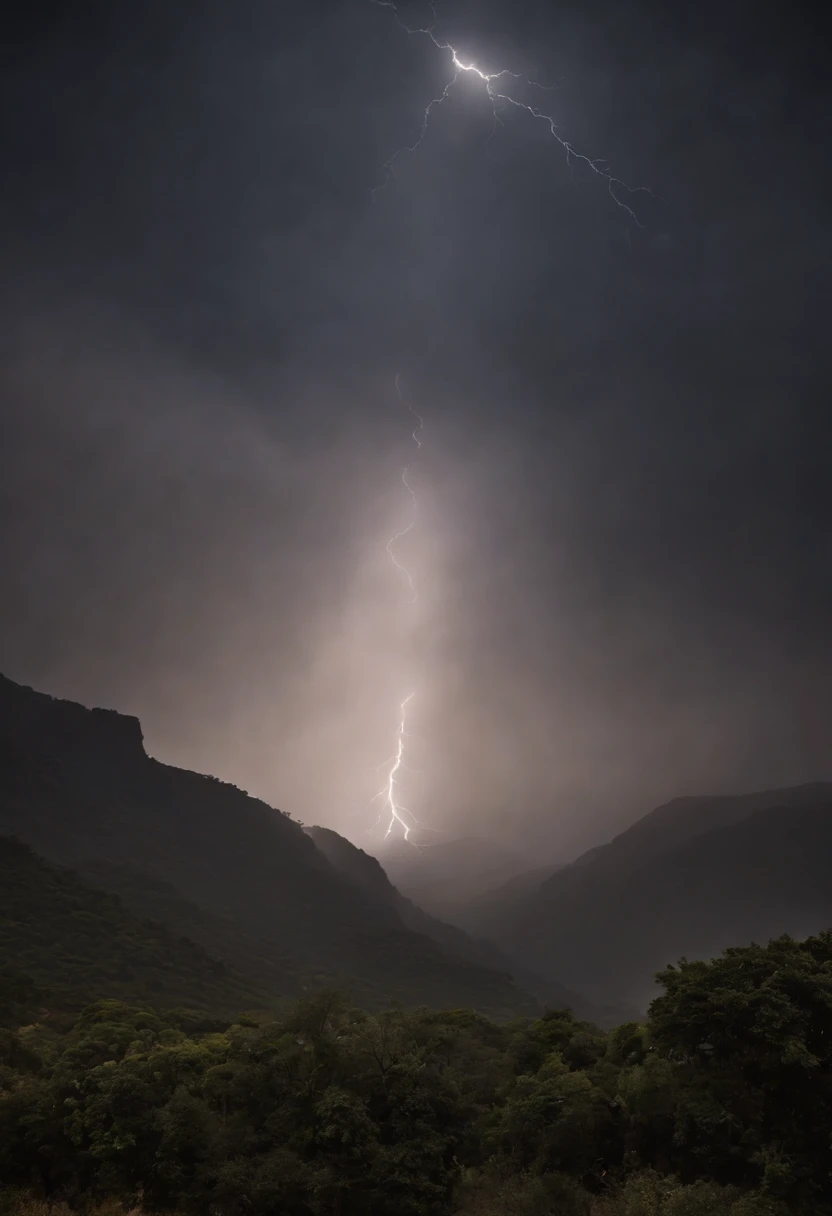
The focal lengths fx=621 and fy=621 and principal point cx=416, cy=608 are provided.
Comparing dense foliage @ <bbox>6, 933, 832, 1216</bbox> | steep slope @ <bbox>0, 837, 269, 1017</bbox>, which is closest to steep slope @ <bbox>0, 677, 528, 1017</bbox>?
steep slope @ <bbox>0, 837, 269, 1017</bbox>

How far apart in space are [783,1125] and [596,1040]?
1100 cm

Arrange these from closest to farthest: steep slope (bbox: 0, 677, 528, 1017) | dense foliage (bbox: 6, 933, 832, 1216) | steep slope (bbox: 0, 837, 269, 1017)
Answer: dense foliage (bbox: 6, 933, 832, 1216) → steep slope (bbox: 0, 837, 269, 1017) → steep slope (bbox: 0, 677, 528, 1017)

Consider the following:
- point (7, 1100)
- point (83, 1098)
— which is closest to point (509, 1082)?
point (83, 1098)

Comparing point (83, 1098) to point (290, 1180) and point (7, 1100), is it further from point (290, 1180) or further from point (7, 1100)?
point (290, 1180)

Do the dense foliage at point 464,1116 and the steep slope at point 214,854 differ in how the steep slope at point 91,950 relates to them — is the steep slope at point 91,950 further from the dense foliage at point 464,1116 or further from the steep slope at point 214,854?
the dense foliage at point 464,1116

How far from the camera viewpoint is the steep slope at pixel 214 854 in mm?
119188

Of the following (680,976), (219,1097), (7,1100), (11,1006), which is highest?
(680,976)

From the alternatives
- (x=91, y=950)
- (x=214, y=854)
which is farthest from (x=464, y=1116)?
(x=214, y=854)

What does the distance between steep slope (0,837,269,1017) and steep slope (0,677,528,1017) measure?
558 inches

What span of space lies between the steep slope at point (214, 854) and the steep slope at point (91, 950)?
1417 cm

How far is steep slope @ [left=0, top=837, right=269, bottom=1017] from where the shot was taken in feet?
219

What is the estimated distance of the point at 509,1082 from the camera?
25781 mm

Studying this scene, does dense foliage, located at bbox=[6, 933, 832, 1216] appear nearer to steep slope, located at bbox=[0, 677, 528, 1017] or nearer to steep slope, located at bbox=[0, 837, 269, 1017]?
steep slope, located at bbox=[0, 837, 269, 1017]

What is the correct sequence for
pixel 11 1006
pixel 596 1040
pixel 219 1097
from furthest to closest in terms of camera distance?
pixel 11 1006
pixel 596 1040
pixel 219 1097
